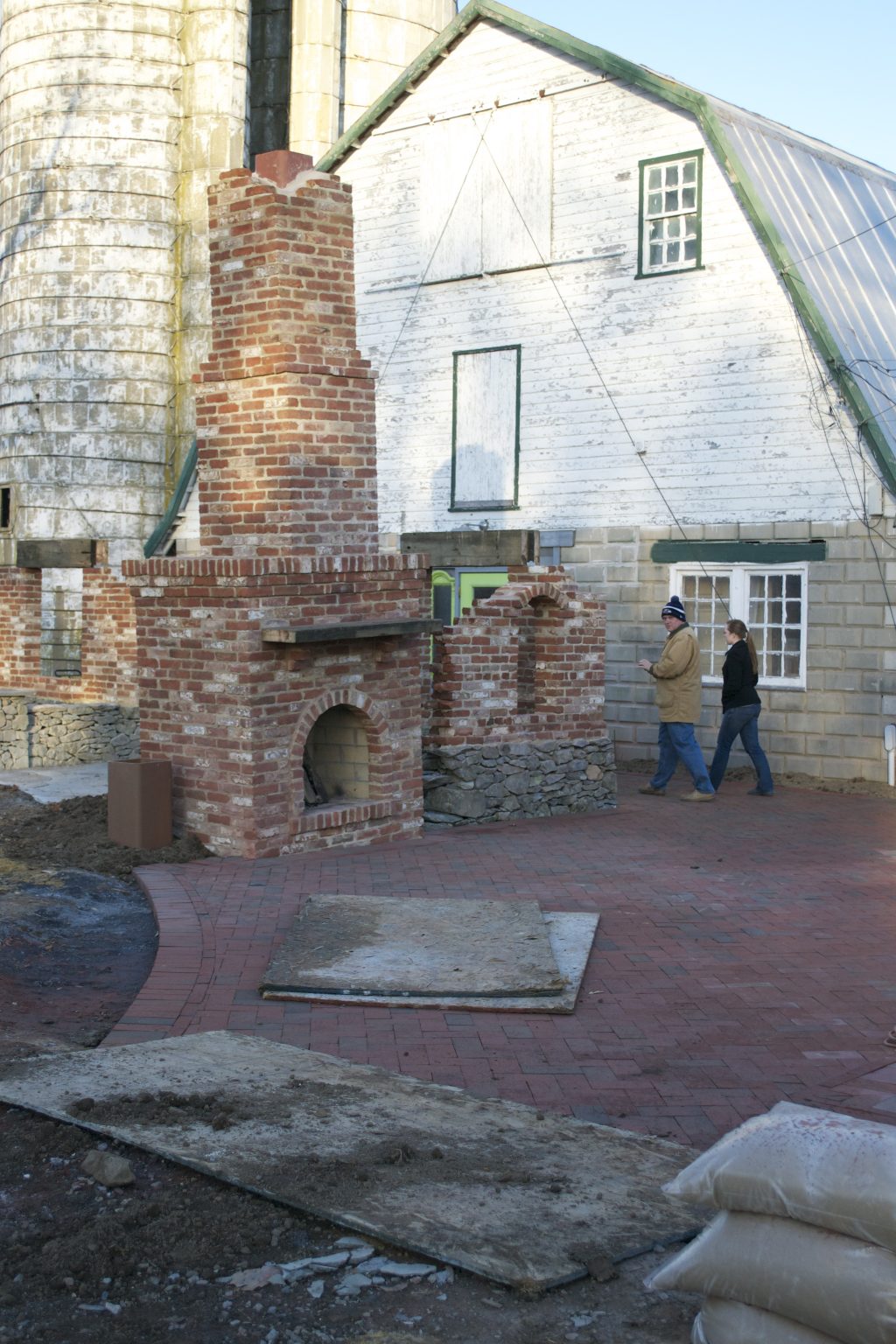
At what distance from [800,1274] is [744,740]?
450 inches

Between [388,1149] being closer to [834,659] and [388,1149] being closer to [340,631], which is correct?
[340,631]

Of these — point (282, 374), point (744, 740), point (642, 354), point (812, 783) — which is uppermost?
point (642, 354)

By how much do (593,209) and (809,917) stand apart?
425 inches

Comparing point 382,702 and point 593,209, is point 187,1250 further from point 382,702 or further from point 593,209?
point 593,209

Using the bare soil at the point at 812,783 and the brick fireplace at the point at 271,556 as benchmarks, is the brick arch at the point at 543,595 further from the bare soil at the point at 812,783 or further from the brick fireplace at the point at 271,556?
the bare soil at the point at 812,783

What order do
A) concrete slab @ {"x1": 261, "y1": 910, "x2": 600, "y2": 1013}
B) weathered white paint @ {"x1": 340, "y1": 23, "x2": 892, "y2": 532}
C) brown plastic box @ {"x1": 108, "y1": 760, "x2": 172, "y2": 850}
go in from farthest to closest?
weathered white paint @ {"x1": 340, "y1": 23, "x2": 892, "y2": 532} → brown plastic box @ {"x1": 108, "y1": 760, "x2": 172, "y2": 850} → concrete slab @ {"x1": 261, "y1": 910, "x2": 600, "y2": 1013}

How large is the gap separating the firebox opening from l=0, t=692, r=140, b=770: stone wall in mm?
5057

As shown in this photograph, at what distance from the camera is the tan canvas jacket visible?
13852mm

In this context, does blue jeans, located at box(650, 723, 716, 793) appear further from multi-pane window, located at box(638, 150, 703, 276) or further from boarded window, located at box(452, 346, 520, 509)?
multi-pane window, located at box(638, 150, 703, 276)

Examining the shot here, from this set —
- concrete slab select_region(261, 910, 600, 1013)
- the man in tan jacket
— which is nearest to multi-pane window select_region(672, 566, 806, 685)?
the man in tan jacket

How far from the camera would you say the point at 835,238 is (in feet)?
55.3

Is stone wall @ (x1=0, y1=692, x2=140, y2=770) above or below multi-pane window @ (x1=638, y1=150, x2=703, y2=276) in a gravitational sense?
below

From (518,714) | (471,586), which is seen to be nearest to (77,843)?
(518,714)

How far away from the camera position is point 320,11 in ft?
83.8
